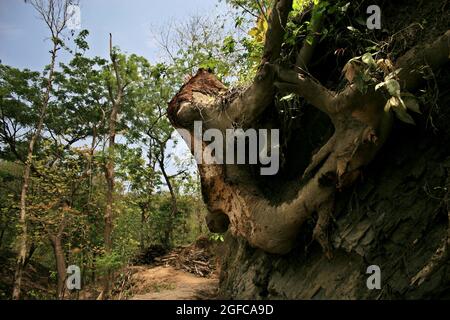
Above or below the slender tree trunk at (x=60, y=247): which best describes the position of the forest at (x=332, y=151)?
above

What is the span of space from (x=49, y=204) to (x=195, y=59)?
25.8 feet

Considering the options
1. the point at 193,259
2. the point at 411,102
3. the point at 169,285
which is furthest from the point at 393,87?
the point at 193,259

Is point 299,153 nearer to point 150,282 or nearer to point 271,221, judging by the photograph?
point 271,221

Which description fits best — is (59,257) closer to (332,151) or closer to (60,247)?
(60,247)

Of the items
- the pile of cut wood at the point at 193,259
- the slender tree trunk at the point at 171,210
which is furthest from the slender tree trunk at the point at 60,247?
the slender tree trunk at the point at 171,210

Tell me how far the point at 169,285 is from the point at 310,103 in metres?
6.58

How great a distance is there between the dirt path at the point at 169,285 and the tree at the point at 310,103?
282 cm

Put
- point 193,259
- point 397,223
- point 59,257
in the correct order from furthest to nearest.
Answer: point 59,257
point 193,259
point 397,223

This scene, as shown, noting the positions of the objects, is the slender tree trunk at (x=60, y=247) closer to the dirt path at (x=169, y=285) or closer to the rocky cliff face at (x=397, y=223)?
the dirt path at (x=169, y=285)

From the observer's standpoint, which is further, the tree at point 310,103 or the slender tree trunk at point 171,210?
the slender tree trunk at point 171,210

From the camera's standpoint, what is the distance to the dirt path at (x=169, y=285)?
748 centimetres

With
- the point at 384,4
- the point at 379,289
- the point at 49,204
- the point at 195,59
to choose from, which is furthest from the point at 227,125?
the point at 195,59

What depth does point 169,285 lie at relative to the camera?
8.94 meters
